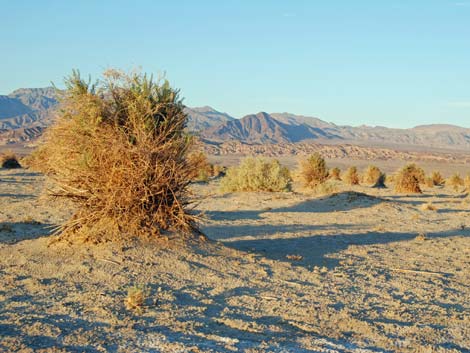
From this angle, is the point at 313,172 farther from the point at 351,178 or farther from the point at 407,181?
the point at 351,178

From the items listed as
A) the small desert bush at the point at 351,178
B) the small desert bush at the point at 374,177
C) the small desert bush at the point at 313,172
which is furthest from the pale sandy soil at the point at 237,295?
the small desert bush at the point at 374,177

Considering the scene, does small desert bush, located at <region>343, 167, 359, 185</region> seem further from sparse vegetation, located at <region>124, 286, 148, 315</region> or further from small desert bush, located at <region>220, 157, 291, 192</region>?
sparse vegetation, located at <region>124, 286, 148, 315</region>

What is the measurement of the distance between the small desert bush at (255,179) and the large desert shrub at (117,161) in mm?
16057

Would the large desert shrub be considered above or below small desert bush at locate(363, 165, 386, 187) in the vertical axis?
above

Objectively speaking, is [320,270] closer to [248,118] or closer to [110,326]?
[110,326]

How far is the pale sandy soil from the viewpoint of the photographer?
4.69 m

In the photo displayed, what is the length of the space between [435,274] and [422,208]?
12.3 metres

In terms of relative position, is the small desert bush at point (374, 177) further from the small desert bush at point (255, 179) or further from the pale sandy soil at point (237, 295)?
the pale sandy soil at point (237, 295)

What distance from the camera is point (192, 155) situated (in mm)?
8859

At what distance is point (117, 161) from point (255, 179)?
668 inches

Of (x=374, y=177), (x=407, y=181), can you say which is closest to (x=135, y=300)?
(x=407, y=181)

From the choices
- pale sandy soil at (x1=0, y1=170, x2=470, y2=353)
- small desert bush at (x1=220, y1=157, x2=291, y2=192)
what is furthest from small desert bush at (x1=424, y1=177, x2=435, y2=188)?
pale sandy soil at (x1=0, y1=170, x2=470, y2=353)

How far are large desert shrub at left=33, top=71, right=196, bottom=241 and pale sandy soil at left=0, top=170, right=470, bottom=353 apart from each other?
474mm

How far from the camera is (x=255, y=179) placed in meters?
24.7
